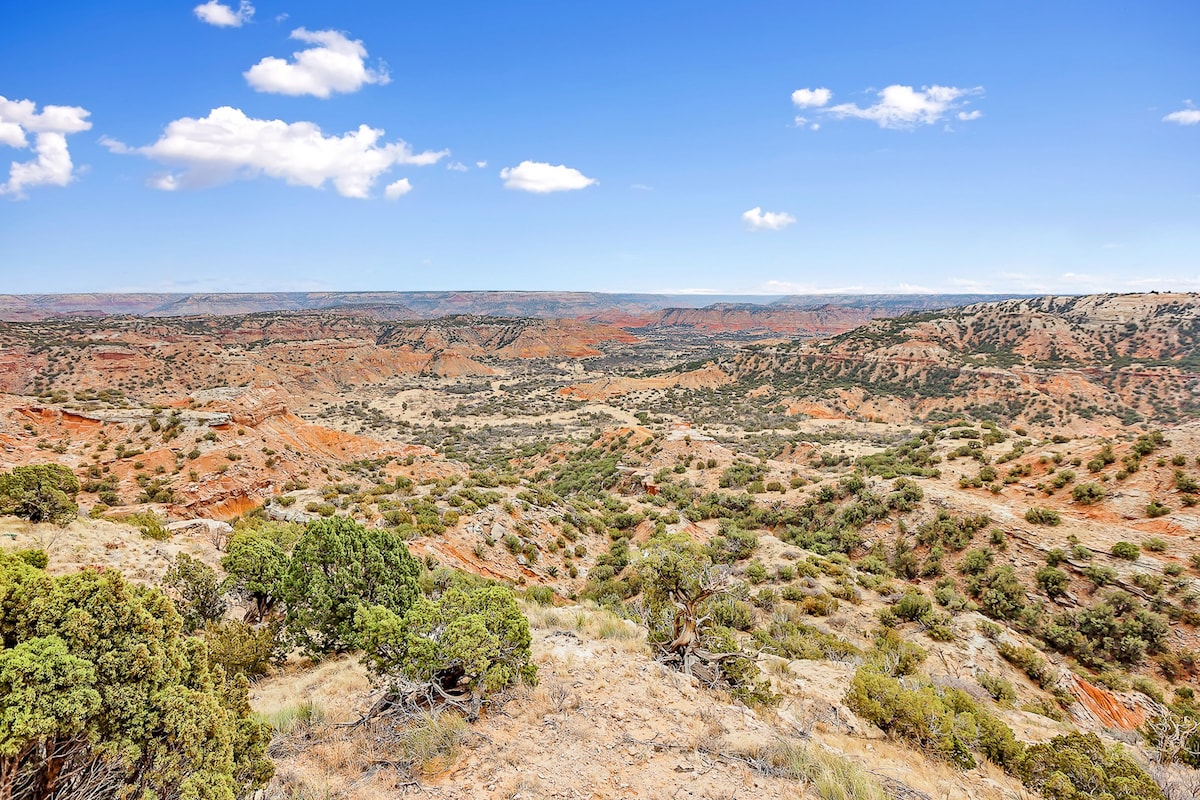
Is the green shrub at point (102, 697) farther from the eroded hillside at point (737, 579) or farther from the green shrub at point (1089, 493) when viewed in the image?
the green shrub at point (1089, 493)

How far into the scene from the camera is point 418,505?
64.4 feet

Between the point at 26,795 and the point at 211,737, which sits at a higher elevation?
the point at 26,795

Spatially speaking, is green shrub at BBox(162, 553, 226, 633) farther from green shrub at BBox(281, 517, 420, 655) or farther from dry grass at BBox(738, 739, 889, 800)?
dry grass at BBox(738, 739, 889, 800)

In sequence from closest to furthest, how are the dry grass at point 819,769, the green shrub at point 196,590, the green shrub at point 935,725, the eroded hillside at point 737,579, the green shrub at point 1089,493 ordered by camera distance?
1. the dry grass at point 819,769
2. the eroded hillside at point 737,579
3. the green shrub at point 935,725
4. the green shrub at point 196,590
5. the green shrub at point 1089,493


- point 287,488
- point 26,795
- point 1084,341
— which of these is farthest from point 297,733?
point 1084,341

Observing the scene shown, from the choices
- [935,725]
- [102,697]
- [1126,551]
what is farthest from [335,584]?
[1126,551]

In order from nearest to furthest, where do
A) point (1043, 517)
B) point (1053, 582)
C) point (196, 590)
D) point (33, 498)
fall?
point (196, 590) < point (33, 498) < point (1053, 582) < point (1043, 517)

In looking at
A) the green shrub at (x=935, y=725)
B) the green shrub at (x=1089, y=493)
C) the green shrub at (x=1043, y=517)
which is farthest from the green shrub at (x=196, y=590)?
the green shrub at (x=1089, y=493)

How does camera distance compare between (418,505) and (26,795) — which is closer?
(26,795)

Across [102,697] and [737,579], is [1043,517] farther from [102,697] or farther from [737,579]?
[102,697]

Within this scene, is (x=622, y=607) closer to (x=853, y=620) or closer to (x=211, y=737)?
(x=853, y=620)

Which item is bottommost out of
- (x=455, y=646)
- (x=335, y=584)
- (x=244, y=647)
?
(x=244, y=647)

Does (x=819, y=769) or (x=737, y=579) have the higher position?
(x=819, y=769)

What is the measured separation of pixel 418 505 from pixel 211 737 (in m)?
15.8
